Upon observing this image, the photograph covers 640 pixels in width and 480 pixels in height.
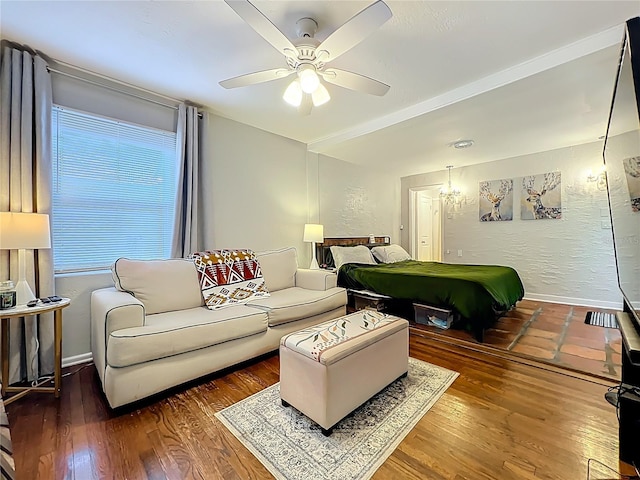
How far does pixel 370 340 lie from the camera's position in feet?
5.92

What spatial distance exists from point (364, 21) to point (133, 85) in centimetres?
240

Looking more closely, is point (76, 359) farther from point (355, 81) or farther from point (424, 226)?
point (424, 226)

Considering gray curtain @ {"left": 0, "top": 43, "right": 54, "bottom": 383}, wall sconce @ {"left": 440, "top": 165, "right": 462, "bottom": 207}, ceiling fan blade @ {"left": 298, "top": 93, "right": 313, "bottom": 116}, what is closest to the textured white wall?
wall sconce @ {"left": 440, "top": 165, "right": 462, "bottom": 207}

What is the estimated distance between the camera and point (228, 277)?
9.09ft

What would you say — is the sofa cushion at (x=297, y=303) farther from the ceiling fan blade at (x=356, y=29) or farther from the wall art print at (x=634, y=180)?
the wall art print at (x=634, y=180)

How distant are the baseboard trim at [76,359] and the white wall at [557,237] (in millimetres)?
5633

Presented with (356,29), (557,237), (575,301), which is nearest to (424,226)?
(557,237)

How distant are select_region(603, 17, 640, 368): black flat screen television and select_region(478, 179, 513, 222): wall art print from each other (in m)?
3.42

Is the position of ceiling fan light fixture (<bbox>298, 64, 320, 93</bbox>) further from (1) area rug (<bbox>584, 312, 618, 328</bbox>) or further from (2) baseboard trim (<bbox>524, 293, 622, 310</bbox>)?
(2) baseboard trim (<bbox>524, 293, 622, 310</bbox>)

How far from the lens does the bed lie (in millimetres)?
2816

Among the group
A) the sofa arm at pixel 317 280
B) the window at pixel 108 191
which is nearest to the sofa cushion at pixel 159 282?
the window at pixel 108 191

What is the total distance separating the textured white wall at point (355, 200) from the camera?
4.75 meters

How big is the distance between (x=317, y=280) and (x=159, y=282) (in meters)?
1.55

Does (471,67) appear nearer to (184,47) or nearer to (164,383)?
(184,47)
